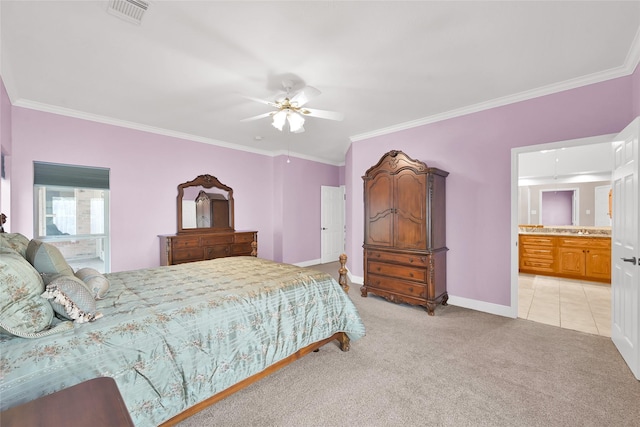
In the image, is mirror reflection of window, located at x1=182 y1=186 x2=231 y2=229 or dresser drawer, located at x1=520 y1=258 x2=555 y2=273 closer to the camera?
mirror reflection of window, located at x1=182 y1=186 x2=231 y2=229

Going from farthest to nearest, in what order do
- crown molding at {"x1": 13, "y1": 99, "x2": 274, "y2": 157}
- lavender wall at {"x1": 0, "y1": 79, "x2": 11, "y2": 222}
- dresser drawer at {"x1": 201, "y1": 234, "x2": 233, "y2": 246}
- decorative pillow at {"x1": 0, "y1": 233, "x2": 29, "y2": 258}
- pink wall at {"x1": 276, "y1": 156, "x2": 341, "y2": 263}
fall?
pink wall at {"x1": 276, "y1": 156, "x2": 341, "y2": 263}, dresser drawer at {"x1": 201, "y1": 234, "x2": 233, "y2": 246}, crown molding at {"x1": 13, "y1": 99, "x2": 274, "y2": 157}, lavender wall at {"x1": 0, "y1": 79, "x2": 11, "y2": 222}, decorative pillow at {"x1": 0, "y1": 233, "x2": 29, "y2": 258}

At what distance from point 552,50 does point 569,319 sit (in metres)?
3.03

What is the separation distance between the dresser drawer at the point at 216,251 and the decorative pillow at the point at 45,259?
285 centimetres

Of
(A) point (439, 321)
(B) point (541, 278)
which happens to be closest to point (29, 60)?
(A) point (439, 321)

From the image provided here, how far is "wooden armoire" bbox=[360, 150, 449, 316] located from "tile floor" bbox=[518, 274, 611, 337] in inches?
47.0

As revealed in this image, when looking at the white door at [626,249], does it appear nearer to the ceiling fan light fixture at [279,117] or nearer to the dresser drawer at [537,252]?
the ceiling fan light fixture at [279,117]

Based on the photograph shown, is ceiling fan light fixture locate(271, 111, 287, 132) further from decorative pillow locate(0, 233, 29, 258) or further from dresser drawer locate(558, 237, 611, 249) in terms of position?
dresser drawer locate(558, 237, 611, 249)

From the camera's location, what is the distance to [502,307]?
3.44m

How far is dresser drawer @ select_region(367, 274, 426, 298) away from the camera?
11.7 feet

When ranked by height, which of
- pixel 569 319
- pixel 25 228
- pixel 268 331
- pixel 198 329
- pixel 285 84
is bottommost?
pixel 569 319

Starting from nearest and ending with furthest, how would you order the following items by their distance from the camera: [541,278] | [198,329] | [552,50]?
[198,329] → [552,50] → [541,278]

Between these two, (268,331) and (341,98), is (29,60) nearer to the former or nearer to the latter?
(341,98)

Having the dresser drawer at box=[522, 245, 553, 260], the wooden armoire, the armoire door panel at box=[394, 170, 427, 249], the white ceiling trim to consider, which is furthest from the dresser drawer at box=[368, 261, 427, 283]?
the dresser drawer at box=[522, 245, 553, 260]

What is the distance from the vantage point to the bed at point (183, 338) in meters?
1.27
